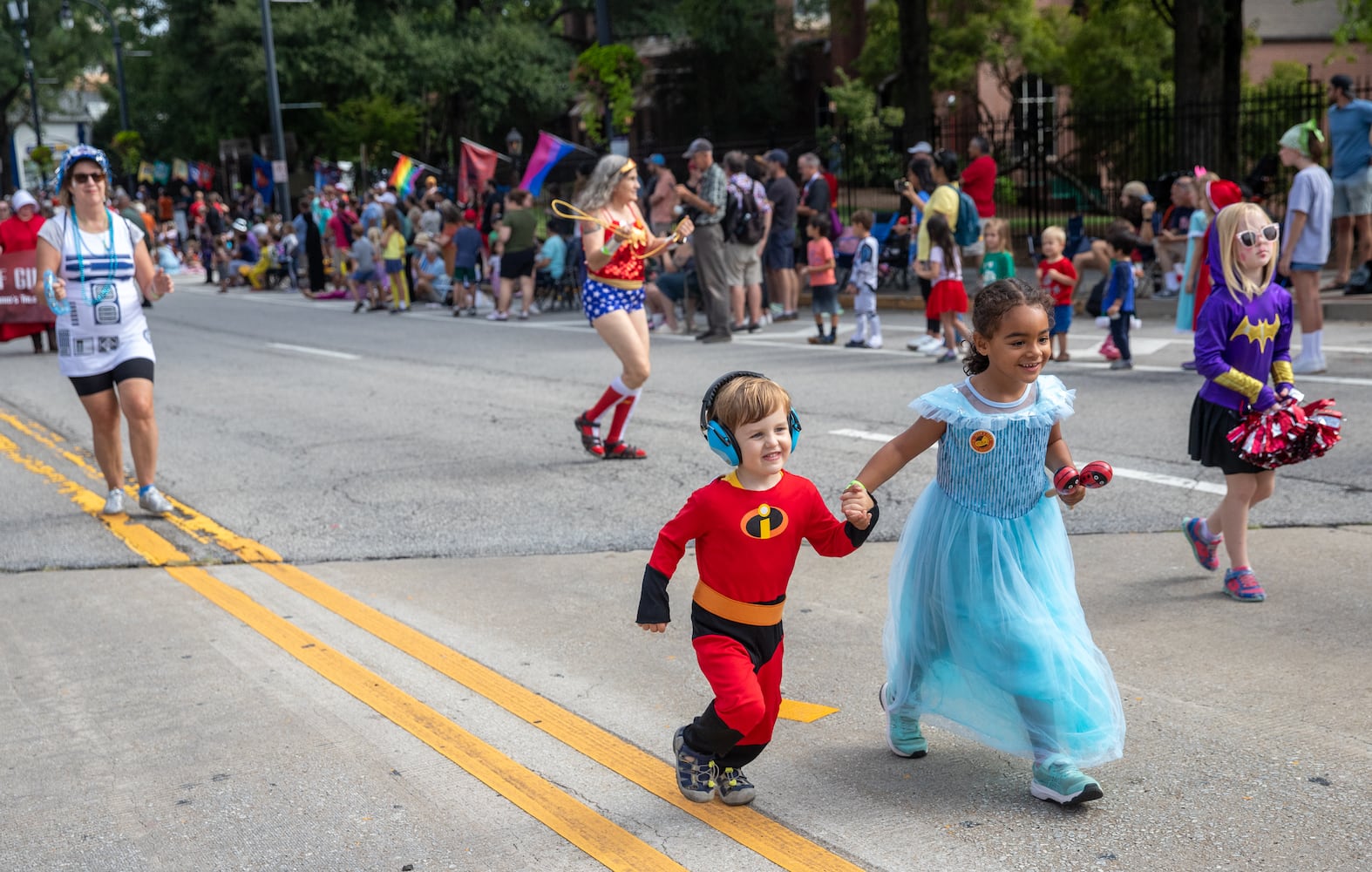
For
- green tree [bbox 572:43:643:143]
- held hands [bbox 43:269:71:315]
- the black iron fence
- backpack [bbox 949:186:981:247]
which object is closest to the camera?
held hands [bbox 43:269:71:315]

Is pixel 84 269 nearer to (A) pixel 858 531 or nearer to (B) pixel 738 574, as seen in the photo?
(B) pixel 738 574

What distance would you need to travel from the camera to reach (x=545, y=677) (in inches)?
181

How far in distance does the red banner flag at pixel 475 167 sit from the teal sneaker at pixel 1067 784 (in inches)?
901

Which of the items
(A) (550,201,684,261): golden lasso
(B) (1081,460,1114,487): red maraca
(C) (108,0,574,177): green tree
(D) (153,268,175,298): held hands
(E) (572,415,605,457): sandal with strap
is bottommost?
(E) (572,415,605,457): sandal with strap

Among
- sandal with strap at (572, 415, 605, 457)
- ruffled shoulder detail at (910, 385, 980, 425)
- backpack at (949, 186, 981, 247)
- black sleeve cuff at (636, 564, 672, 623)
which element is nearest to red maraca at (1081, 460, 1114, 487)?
ruffled shoulder detail at (910, 385, 980, 425)

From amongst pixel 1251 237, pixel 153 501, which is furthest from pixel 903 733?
pixel 153 501

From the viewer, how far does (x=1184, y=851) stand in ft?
10.5

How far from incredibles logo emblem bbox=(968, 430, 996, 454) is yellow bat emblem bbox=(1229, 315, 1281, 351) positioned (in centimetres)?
199

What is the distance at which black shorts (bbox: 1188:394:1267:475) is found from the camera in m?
5.12

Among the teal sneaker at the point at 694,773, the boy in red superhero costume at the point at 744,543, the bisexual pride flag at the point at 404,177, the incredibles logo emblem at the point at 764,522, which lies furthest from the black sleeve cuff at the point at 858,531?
the bisexual pride flag at the point at 404,177

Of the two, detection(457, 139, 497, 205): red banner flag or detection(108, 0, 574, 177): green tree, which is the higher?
detection(108, 0, 574, 177): green tree

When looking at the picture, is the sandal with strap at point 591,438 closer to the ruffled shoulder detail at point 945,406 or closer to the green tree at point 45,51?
the ruffled shoulder detail at point 945,406

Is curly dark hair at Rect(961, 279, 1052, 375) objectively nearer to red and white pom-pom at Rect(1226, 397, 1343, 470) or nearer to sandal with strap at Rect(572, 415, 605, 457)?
red and white pom-pom at Rect(1226, 397, 1343, 470)

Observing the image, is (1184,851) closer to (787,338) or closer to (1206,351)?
(1206,351)
